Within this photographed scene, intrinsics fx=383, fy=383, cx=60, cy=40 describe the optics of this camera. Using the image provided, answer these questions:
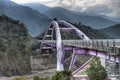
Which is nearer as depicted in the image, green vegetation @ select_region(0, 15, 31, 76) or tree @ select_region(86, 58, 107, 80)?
tree @ select_region(86, 58, 107, 80)

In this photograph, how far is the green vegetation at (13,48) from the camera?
11493 centimetres

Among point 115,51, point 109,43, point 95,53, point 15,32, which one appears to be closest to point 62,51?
point 95,53

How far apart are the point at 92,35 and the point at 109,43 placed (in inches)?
5131

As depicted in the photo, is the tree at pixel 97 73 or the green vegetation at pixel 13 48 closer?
the tree at pixel 97 73

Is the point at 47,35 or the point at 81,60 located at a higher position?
the point at 47,35

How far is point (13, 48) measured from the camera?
126 metres

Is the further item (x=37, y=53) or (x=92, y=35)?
(x=92, y=35)

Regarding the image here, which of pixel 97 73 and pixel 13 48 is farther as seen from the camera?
pixel 13 48

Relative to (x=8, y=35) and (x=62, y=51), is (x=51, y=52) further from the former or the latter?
(x=62, y=51)

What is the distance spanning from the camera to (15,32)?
135 meters

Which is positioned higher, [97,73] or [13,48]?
[13,48]

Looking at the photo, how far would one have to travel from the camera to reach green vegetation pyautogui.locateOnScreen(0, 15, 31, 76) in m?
115

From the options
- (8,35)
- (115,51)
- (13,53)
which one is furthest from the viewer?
(8,35)

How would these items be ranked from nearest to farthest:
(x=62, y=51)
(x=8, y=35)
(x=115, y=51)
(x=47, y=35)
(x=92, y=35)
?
(x=115, y=51) → (x=62, y=51) → (x=8, y=35) → (x=47, y=35) → (x=92, y=35)
